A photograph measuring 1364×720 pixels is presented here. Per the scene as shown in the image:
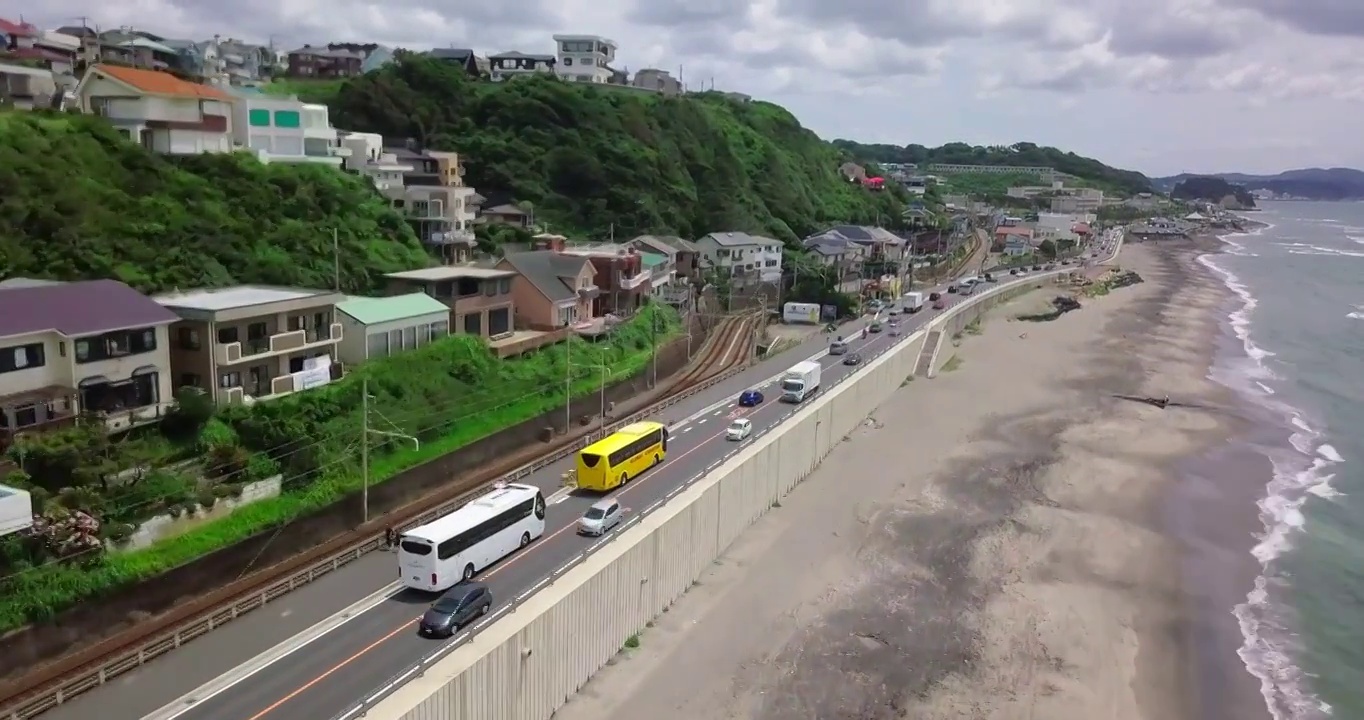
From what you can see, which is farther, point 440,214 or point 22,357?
point 440,214

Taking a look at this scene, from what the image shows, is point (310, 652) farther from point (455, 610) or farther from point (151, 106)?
point (151, 106)

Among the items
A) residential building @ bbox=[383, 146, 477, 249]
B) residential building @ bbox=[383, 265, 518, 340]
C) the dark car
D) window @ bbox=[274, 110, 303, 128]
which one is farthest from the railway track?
window @ bbox=[274, 110, 303, 128]

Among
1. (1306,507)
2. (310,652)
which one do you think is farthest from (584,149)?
(310,652)

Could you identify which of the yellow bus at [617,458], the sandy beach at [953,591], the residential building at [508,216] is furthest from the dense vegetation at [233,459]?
the residential building at [508,216]

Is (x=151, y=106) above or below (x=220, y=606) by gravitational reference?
above

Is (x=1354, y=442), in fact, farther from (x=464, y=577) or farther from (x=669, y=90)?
(x=669, y=90)

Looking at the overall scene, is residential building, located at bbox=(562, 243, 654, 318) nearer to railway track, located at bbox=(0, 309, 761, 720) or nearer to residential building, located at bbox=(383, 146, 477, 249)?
residential building, located at bbox=(383, 146, 477, 249)

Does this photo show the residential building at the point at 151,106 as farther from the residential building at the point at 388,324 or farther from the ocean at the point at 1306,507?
the ocean at the point at 1306,507
